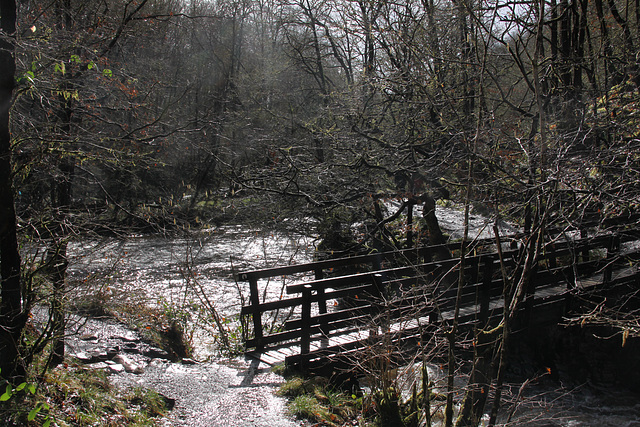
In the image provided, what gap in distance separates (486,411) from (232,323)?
5.07 meters

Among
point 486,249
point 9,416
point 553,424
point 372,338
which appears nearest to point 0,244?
point 9,416

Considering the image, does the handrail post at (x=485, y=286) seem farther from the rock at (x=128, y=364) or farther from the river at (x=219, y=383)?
the rock at (x=128, y=364)

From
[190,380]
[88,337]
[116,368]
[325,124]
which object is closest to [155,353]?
[88,337]

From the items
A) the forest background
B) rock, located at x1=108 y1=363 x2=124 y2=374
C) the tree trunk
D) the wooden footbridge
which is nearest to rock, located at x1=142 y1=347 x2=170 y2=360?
rock, located at x1=108 y1=363 x2=124 y2=374

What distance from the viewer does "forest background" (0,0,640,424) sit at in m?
4.36

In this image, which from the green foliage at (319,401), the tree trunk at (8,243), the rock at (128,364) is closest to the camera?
the tree trunk at (8,243)

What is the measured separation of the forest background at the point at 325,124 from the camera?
4.36m

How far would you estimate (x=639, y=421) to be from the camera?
23.2ft

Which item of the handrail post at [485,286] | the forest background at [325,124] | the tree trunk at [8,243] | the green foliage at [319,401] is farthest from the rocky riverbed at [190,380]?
the handrail post at [485,286]

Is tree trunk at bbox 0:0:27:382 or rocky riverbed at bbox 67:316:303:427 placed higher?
tree trunk at bbox 0:0:27:382

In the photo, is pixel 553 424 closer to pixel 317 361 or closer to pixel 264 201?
pixel 317 361

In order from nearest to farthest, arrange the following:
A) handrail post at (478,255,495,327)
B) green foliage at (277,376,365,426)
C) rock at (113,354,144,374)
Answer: green foliage at (277,376,365,426) → rock at (113,354,144,374) → handrail post at (478,255,495,327)

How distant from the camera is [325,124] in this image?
539 inches

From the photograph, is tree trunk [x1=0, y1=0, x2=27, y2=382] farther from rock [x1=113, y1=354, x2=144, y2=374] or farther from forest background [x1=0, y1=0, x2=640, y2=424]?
rock [x1=113, y1=354, x2=144, y2=374]
